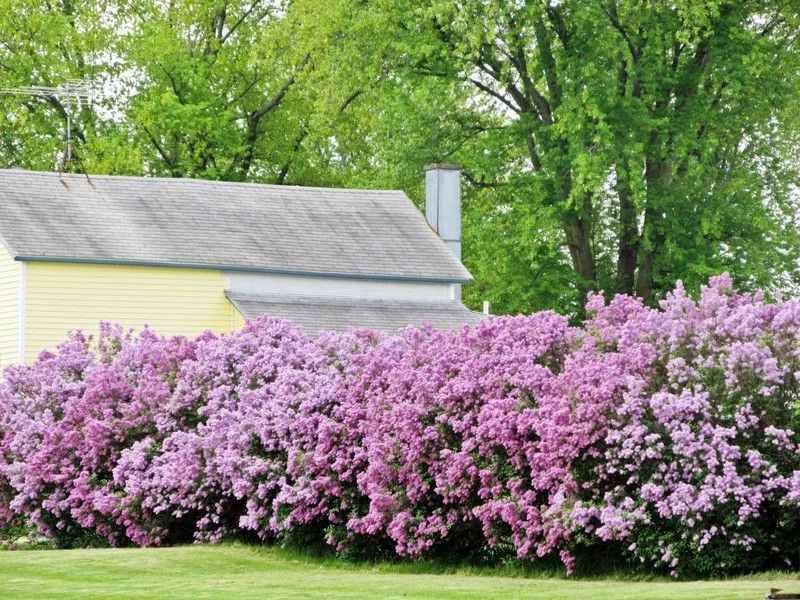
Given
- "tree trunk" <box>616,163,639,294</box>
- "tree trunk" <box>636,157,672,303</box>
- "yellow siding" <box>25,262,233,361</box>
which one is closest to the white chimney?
"tree trunk" <box>616,163,639,294</box>

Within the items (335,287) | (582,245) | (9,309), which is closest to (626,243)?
(582,245)

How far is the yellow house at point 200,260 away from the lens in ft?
110

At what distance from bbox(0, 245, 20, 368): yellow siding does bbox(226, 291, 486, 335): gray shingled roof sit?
4382 mm

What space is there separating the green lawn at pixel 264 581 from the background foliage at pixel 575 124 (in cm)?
1970

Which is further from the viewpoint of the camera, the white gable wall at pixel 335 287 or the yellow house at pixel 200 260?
the white gable wall at pixel 335 287

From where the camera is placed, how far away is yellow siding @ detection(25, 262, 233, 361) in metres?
33.4

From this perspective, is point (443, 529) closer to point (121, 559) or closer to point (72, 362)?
point (121, 559)

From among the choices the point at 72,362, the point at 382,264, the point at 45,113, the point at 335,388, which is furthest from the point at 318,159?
the point at 335,388

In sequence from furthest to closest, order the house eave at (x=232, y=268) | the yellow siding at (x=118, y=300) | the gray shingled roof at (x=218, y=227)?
the gray shingled roof at (x=218, y=227) → the yellow siding at (x=118, y=300) → the house eave at (x=232, y=268)

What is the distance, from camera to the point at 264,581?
15.6 metres

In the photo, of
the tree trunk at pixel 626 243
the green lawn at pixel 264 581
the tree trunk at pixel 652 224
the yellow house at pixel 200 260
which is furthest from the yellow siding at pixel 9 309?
the green lawn at pixel 264 581

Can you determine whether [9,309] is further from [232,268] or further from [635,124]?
[635,124]

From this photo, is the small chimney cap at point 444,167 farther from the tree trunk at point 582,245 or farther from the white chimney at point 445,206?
the tree trunk at point 582,245

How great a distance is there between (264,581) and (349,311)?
19.7 meters
